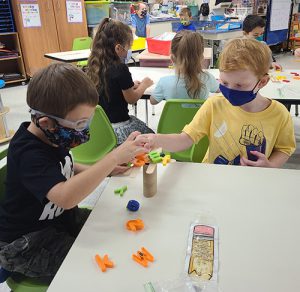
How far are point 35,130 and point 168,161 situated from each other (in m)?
0.53

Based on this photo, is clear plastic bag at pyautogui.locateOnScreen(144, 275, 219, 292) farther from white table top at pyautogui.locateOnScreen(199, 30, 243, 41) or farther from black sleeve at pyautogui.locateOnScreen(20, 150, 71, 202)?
white table top at pyautogui.locateOnScreen(199, 30, 243, 41)

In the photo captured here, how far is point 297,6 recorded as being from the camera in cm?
784

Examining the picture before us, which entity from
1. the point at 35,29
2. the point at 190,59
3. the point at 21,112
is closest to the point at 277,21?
the point at 35,29

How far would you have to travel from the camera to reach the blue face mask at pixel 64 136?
1039 mm

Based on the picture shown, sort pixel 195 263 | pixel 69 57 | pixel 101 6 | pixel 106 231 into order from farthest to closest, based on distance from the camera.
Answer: pixel 101 6 < pixel 69 57 < pixel 106 231 < pixel 195 263

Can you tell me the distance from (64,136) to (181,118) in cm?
101

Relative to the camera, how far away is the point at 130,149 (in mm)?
1097

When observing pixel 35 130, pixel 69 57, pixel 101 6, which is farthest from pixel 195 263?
pixel 101 6

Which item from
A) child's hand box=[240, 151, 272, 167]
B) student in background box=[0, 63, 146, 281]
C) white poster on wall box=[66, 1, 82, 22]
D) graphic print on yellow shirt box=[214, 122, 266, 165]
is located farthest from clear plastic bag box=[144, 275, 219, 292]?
white poster on wall box=[66, 1, 82, 22]

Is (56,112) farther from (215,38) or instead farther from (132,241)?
(215,38)

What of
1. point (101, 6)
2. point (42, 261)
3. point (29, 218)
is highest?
point (101, 6)

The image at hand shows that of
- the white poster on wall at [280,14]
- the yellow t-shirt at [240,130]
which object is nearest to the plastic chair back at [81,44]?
the yellow t-shirt at [240,130]

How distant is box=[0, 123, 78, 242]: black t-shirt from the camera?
0.98m

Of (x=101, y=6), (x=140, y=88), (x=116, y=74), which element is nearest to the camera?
(x=116, y=74)
